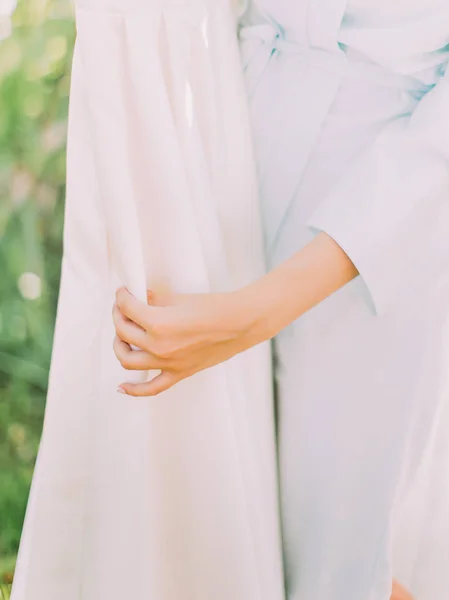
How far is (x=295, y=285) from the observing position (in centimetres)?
66

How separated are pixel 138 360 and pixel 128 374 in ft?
0.22

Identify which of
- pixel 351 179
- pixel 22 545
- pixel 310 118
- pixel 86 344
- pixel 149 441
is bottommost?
pixel 22 545

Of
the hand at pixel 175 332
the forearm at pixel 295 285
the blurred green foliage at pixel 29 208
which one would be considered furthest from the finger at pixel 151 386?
the blurred green foliage at pixel 29 208

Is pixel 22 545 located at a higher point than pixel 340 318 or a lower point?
lower

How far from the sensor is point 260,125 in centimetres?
81

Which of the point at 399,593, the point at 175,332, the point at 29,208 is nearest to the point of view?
the point at 175,332

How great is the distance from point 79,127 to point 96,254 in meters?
0.13

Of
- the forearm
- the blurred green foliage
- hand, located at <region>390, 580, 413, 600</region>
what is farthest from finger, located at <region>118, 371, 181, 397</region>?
hand, located at <region>390, 580, 413, 600</region>

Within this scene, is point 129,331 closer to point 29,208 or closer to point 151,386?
point 151,386

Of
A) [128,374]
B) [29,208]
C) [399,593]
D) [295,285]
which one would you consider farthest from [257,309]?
[399,593]

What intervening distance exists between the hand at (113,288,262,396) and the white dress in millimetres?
146

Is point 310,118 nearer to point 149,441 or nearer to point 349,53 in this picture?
point 349,53

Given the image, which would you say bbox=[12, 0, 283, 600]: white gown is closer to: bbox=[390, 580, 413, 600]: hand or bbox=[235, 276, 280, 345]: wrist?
bbox=[235, 276, 280, 345]: wrist

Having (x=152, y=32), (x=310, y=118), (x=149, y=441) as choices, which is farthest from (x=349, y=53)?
(x=149, y=441)
